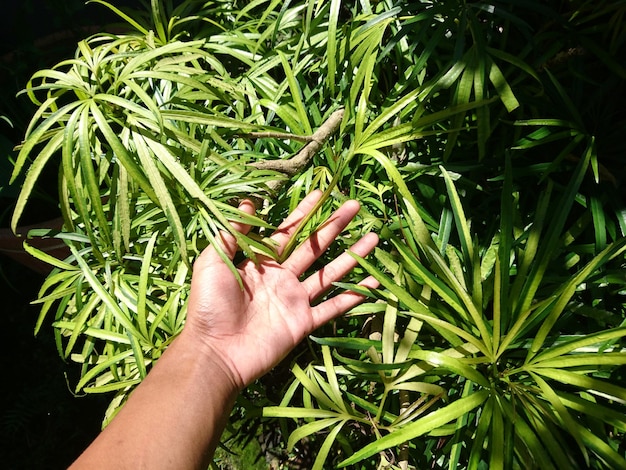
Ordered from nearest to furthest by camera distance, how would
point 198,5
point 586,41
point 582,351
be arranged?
point 582,351 → point 586,41 → point 198,5

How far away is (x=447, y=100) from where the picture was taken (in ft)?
3.59

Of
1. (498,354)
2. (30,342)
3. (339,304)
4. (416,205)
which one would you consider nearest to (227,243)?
(339,304)

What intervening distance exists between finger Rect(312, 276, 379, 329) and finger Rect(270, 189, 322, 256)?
15cm

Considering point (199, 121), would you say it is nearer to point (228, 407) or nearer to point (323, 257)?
point (323, 257)

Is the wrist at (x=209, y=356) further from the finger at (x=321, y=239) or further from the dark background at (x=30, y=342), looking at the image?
the dark background at (x=30, y=342)

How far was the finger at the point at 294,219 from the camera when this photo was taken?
3.35 feet

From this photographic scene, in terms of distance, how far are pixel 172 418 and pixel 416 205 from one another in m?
0.61

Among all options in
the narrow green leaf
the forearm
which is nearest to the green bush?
the narrow green leaf

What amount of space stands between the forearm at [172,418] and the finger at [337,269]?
0.25m

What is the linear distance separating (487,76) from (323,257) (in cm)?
52

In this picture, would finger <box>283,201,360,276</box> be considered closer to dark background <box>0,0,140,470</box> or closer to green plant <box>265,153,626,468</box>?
green plant <box>265,153,626,468</box>

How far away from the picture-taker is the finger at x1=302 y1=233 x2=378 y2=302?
39.0 inches

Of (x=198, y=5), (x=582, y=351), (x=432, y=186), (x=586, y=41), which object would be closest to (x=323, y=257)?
(x=432, y=186)

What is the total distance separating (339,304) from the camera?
1022 mm
